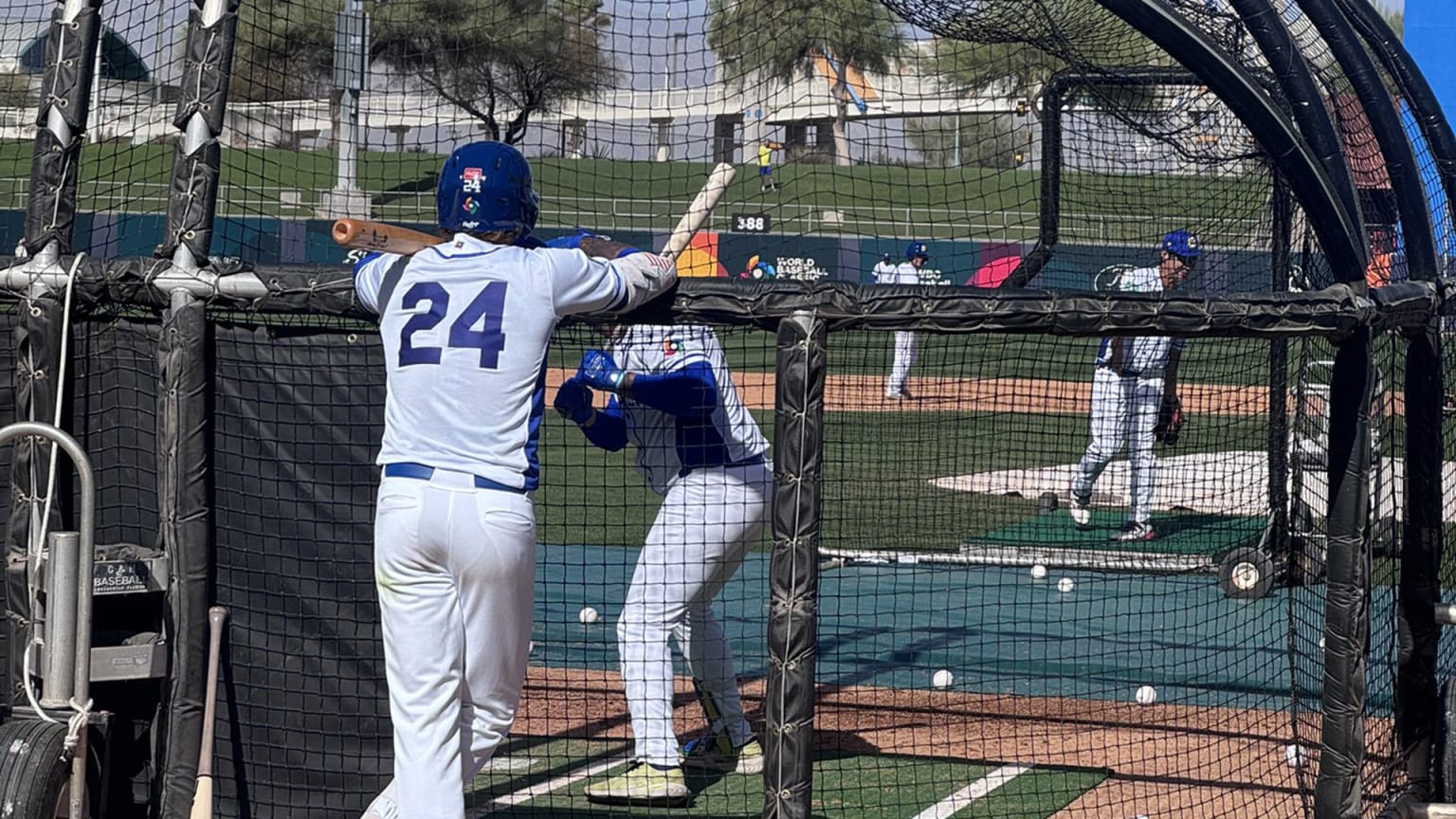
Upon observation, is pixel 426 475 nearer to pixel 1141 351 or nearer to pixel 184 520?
pixel 184 520

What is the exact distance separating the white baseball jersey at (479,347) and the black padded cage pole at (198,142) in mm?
658

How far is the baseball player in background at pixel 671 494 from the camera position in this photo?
5.14 meters

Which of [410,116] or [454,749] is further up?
[410,116]

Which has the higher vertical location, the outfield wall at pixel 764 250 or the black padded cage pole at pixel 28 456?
the outfield wall at pixel 764 250

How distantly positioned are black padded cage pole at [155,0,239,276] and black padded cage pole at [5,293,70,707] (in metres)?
0.39

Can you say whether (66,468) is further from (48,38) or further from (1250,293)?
(1250,293)

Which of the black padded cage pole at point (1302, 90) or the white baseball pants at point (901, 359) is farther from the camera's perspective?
the white baseball pants at point (901, 359)

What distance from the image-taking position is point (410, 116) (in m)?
7.93

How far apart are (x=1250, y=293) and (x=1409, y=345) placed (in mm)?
1234

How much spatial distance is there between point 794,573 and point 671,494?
4.23ft

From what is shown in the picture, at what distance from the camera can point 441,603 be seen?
3.79 metres

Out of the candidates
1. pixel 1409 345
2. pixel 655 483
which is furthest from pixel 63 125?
pixel 1409 345

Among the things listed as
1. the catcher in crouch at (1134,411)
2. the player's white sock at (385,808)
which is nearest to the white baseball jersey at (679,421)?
the player's white sock at (385,808)

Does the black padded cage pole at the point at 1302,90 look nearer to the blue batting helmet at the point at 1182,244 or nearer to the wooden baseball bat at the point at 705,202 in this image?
the wooden baseball bat at the point at 705,202
